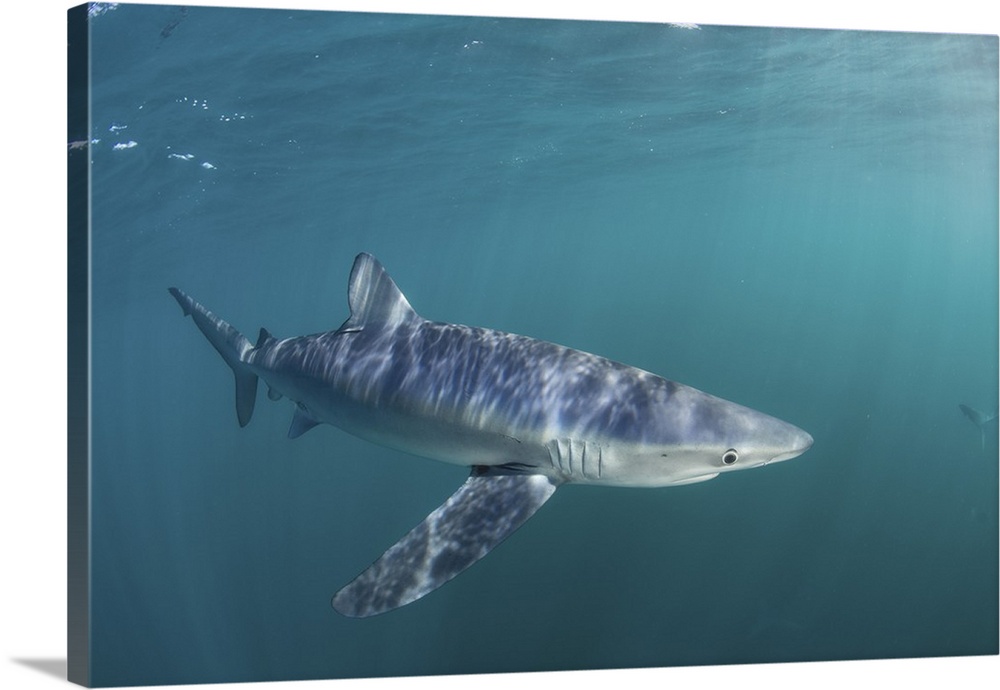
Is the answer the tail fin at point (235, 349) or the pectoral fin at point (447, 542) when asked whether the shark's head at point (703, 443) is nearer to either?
the pectoral fin at point (447, 542)

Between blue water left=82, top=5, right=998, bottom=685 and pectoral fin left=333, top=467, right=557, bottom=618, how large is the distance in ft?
7.97

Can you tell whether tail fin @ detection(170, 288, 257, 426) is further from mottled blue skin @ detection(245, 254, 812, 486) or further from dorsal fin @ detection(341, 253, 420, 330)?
dorsal fin @ detection(341, 253, 420, 330)

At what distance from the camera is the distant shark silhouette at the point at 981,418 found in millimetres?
8094

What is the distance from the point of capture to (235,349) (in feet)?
27.1

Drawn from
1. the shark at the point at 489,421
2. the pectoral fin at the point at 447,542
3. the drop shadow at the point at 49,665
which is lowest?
the drop shadow at the point at 49,665

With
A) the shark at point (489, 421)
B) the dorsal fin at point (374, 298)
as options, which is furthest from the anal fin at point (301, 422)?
the dorsal fin at point (374, 298)

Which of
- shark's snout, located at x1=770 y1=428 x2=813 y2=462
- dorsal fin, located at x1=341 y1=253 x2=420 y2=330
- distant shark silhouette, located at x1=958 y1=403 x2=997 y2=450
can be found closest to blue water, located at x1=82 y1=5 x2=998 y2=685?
distant shark silhouette, located at x1=958 y1=403 x2=997 y2=450

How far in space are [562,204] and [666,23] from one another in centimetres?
1699

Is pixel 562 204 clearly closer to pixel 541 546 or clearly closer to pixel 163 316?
pixel 541 546

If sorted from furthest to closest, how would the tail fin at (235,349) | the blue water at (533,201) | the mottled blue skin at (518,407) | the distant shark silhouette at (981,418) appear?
the tail fin at (235,349) → the distant shark silhouette at (981,418) → the blue water at (533,201) → the mottled blue skin at (518,407)

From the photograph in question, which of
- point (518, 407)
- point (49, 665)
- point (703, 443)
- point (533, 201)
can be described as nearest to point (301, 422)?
point (518, 407)

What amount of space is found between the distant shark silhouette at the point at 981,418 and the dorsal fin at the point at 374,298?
547 cm

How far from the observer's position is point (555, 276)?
62094 millimetres

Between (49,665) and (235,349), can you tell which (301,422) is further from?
(49,665)
